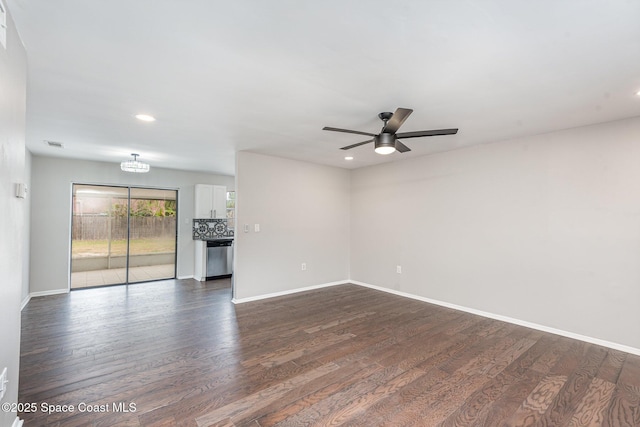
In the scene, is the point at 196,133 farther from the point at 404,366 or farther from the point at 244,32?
the point at 404,366

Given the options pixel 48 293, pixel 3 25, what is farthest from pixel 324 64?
pixel 48 293

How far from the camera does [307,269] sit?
5.59 meters

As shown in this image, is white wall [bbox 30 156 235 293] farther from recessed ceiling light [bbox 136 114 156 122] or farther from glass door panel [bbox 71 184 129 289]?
recessed ceiling light [bbox 136 114 156 122]

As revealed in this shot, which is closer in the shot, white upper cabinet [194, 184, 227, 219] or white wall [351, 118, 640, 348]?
white wall [351, 118, 640, 348]

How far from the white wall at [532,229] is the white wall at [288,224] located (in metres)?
1.17

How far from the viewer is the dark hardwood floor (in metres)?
2.04

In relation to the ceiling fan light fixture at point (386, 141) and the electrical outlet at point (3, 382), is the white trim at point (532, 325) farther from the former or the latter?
the electrical outlet at point (3, 382)

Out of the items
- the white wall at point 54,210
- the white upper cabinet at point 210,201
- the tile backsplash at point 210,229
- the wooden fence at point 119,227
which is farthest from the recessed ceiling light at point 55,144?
the tile backsplash at point 210,229

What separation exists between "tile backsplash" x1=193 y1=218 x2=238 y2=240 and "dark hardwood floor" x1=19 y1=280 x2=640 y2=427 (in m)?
2.67

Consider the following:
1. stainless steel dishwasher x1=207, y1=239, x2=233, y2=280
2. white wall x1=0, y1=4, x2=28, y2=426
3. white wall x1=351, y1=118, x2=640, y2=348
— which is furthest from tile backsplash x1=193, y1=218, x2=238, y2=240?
white wall x1=0, y1=4, x2=28, y2=426

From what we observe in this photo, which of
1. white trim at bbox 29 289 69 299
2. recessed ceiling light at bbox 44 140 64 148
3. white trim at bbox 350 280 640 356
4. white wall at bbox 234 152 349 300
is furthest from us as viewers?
white trim at bbox 29 289 69 299

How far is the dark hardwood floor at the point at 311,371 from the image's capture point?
2.04 meters

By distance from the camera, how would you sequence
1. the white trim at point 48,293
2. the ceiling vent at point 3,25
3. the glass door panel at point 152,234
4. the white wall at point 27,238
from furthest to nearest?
the glass door panel at point 152,234 → the white trim at point 48,293 → the white wall at point 27,238 → the ceiling vent at point 3,25

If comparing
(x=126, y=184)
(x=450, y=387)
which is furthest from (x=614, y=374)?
(x=126, y=184)
